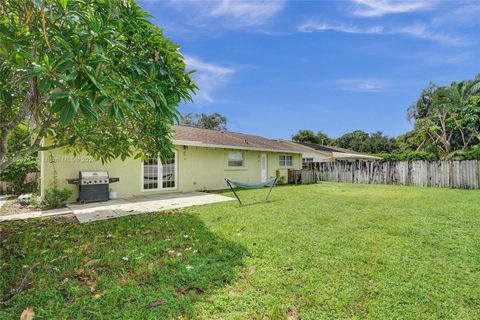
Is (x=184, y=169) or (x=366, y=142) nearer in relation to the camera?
(x=184, y=169)

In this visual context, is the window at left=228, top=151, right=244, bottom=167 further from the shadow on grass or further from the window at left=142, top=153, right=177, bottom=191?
the shadow on grass

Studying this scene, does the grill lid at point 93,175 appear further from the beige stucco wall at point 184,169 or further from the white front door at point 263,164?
the white front door at point 263,164

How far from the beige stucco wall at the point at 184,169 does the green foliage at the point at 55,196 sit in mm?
Answer: 140

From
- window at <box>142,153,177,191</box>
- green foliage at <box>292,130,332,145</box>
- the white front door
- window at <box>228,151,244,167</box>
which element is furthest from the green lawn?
green foliage at <box>292,130,332,145</box>

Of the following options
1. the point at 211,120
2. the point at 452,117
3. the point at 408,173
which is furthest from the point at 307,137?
the point at 408,173

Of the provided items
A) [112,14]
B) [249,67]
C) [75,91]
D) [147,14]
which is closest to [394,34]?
[249,67]

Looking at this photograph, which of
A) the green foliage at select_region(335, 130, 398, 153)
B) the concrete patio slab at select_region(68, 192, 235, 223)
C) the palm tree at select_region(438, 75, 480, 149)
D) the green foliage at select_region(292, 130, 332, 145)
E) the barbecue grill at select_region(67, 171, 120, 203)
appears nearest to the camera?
the concrete patio slab at select_region(68, 192, 235, 223)

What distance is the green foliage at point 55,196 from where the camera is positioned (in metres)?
7.51

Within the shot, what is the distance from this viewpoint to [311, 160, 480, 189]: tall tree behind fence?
39.5 ft

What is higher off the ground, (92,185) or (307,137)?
(307,137)

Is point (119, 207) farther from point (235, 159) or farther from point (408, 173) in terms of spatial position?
point (408, 173)

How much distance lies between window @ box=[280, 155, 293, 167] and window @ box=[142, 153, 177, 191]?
344 inches

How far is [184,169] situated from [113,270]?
26.7ft

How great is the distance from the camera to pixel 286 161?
17.3 m
